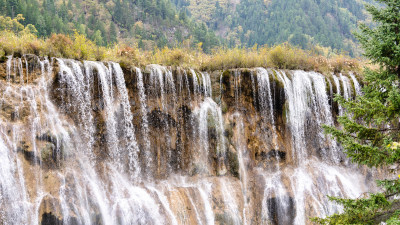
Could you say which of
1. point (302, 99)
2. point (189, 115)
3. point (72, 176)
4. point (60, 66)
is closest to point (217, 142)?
point (189, 115)

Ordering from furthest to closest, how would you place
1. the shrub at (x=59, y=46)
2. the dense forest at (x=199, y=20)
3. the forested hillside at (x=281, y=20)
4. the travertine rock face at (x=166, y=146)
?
the forested hillside at (x=281, y=20) < the dense forest at (x=199, y=20) < the shrub at (x=59, y=46) < the travertine rock face at (x=166, y=146)

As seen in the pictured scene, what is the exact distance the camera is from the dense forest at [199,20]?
60125mm

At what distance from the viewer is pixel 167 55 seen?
56.3ft

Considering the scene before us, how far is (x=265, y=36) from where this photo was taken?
105688 millimetres

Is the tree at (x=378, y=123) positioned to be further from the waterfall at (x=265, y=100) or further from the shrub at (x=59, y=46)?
the shrub at (x=59, y=46)

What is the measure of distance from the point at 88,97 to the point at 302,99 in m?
11.0

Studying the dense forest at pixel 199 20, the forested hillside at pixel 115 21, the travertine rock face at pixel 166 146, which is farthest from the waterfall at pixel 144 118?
the forested hillside at pixel 115 21

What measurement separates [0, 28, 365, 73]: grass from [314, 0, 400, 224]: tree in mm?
9962

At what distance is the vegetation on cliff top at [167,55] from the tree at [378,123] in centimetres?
993

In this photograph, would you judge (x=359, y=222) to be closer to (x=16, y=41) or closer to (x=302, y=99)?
(x=302, y=99)

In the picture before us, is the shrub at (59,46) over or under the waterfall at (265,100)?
over

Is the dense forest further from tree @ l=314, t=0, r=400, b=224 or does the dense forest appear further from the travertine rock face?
tree @ l=314, t=0, r=400, b=224

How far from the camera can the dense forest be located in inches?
2367

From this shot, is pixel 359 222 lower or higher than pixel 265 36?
lower
